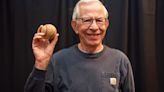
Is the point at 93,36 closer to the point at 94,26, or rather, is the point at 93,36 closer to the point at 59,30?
the point at 94,26

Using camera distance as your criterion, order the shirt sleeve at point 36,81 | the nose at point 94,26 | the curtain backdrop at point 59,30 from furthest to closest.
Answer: the curtain backdrop at point 59,30, the nose at point 94,26, the shirt sleeve at point 36,81

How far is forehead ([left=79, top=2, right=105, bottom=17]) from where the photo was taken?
1.59 meters

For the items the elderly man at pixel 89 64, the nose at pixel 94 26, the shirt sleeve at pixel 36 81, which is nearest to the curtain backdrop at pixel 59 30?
the elderly man at pixel 89 64

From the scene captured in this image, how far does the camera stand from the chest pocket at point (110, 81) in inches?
63.2

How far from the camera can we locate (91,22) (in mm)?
1592

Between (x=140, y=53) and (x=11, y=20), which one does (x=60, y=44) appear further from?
(x=140, y=53)

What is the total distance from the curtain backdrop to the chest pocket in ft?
1.43

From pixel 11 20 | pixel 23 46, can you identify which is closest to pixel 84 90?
pixel 23 46

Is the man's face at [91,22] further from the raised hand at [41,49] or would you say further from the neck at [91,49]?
the raised hand at [41,49]

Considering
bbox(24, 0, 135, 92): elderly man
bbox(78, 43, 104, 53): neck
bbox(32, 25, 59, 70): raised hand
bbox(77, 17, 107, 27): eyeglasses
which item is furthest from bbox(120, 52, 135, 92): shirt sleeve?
bbox(32, 25, 59, 70): raised hand

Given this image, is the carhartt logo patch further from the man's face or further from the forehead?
the forehead

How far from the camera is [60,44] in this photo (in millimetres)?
2020

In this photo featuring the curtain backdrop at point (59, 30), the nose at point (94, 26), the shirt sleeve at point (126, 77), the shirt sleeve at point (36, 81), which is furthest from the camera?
the curtain backdrop at point (59, 30)

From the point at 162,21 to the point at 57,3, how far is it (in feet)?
2.60
